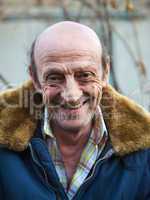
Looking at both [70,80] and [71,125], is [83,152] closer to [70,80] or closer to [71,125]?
[71,125]

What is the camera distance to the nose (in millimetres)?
3084

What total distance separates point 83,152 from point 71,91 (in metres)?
0.34

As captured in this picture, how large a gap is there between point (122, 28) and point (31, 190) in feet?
18.7

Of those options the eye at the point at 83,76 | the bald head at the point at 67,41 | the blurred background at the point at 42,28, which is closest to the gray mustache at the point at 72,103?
the eye at the point at 83,76

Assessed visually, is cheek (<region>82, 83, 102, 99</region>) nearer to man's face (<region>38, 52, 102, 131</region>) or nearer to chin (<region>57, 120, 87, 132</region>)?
man's face (<region>38, 52, 102, 131</region>)

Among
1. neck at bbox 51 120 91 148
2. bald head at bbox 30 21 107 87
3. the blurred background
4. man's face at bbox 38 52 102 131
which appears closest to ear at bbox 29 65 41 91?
bald head at bbox 30 21 107 87

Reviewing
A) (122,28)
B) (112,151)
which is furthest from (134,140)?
(122,28)

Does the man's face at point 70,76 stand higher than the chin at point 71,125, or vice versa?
the man's face at point 70,76

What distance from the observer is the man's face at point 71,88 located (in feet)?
10.2

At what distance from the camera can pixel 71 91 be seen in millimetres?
3088

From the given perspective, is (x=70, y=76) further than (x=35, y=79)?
No

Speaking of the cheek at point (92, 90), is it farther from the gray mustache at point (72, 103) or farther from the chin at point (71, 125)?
the chin at point (71, 125)

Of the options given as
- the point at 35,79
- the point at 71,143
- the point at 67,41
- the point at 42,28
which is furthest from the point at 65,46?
the point at 42,28

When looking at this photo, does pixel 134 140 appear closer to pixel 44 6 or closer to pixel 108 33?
pixel 108 33
